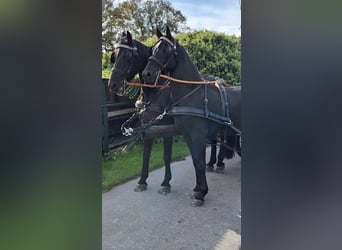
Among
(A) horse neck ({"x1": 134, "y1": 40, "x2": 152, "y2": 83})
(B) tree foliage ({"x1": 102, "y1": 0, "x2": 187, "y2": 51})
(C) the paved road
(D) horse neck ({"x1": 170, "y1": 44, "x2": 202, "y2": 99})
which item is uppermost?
(B) tree foliage ({"x1": 102, "y1": 0, "x2": 187, "y2": 51})

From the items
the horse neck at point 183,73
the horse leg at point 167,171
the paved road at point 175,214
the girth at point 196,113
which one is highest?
the horse neck at point 183,73

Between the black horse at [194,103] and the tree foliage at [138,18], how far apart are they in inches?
1.7

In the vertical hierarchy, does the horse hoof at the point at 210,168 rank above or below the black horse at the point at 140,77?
below

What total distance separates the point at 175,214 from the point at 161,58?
1.78ft

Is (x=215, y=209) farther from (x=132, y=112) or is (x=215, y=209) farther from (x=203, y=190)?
(x=132, y=112)

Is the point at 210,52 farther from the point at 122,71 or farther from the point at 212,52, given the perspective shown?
the point at 122,71

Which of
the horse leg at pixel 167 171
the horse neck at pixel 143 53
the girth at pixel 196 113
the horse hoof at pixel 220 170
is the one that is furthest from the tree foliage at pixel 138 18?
the horse hoof at pixel 220 170

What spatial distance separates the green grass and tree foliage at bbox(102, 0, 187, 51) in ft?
1.21

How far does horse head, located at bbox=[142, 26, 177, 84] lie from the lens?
112 cm

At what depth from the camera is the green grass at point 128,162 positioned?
1.11m

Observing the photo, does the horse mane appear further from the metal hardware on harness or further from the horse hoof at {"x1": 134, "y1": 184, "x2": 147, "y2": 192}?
the horse hoof at {"x1": 134, "y1": 184, "x2": 147, "y2": 192}

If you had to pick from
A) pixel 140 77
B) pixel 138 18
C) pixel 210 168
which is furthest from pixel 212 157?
pixel 138 18

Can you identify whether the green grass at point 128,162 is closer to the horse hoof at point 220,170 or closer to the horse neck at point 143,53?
the horse hoof at point 220,170

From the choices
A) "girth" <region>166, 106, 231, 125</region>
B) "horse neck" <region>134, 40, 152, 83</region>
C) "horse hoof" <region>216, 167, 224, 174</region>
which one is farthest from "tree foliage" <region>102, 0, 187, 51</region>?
"horse hoof" <region>216, 167, 224, 174</region>
